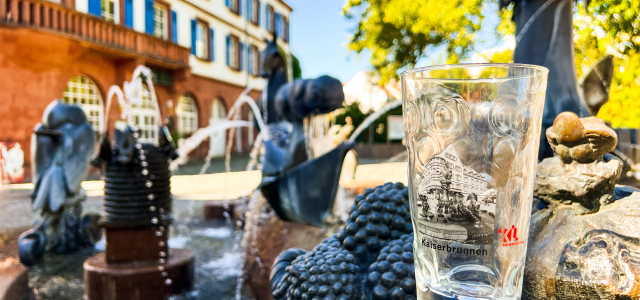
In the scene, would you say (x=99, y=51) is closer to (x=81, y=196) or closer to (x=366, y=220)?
(x=81, y=196)

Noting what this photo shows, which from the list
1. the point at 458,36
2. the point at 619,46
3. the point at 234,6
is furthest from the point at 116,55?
the point at 619,46

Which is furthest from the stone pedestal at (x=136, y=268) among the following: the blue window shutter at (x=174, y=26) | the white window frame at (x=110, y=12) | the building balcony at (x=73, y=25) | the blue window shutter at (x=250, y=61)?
the blue window shutter at (x=250, y=61)

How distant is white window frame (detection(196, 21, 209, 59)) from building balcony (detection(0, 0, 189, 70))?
4.59 m

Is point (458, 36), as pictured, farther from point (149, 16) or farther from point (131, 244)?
point (131, 244)

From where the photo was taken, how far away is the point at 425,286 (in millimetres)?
620

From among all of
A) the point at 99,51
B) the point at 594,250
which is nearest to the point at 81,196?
the point at 594,250

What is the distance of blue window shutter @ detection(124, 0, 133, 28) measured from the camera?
10852 mm

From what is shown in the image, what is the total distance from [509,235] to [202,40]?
18.1 metres

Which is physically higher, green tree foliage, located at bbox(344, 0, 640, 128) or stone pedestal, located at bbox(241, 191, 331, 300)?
green tree foliage, located at bbox(344, 0, 640, 128)

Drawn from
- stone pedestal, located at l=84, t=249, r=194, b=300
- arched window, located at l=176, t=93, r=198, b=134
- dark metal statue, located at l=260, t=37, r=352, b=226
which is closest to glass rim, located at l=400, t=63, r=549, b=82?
dark metal statue, located at l=260, t=37, r=352, b=226

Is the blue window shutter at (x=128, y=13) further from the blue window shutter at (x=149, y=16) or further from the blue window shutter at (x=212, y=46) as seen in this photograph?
the blue window shutter at (x=212, y=46)

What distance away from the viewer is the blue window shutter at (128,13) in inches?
427

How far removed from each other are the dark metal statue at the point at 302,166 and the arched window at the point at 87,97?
37.4 feet

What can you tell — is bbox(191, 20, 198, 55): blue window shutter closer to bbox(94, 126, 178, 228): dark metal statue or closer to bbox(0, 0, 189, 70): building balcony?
bbox(0, 0, 189, 70): building balcony
